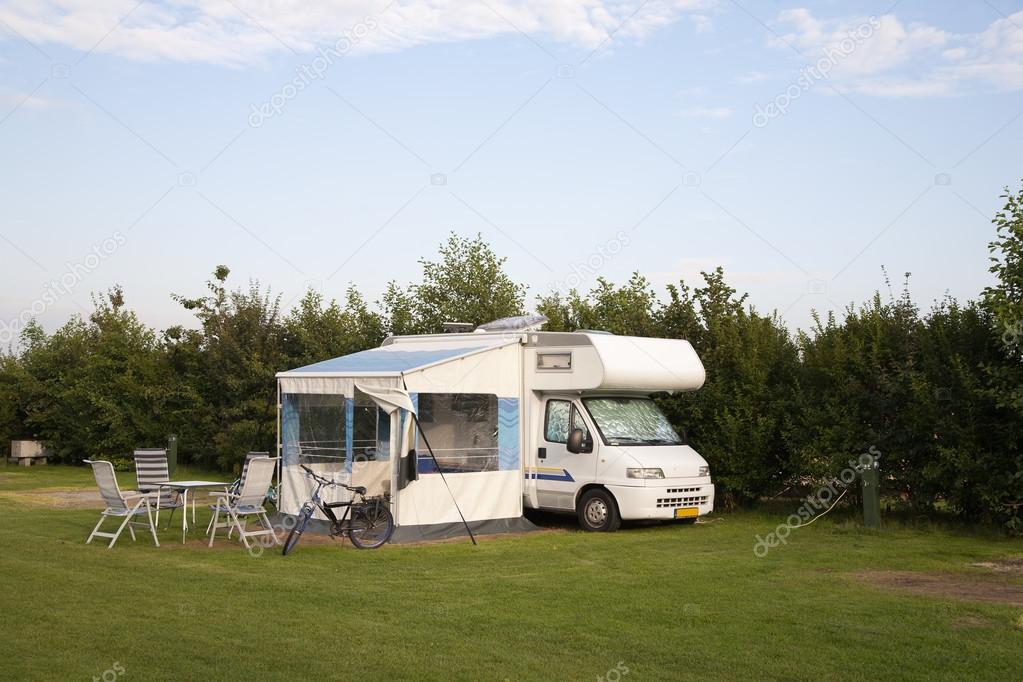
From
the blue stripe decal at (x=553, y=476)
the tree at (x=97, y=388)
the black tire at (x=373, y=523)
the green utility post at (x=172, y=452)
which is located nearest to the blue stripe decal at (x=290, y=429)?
the black tire at (x=373, y=523)

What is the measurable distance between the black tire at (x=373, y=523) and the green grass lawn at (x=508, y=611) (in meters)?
0.37

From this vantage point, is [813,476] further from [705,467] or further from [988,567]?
[988,567]

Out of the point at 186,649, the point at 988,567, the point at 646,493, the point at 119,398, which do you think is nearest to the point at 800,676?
the point at 186,649

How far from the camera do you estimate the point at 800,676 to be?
21.3ft

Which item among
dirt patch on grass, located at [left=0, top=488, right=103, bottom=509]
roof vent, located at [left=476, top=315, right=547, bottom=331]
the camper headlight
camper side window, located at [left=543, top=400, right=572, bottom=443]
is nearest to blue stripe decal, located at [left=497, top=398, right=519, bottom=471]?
camper side window, located at [left=543, top=400, right=572, bottom=443]

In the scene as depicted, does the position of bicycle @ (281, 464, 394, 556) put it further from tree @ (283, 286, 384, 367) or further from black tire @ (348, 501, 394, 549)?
tree @ (283, 286, 384, 367)

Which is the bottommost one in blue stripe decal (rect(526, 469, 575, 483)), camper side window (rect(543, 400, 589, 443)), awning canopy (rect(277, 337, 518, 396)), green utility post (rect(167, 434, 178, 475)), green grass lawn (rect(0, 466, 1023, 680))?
green grass lawn (rect(0, 466, 1023, 680))

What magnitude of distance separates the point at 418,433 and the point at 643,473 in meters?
2.99

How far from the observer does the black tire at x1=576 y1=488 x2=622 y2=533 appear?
1382cm

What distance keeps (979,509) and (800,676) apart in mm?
8040

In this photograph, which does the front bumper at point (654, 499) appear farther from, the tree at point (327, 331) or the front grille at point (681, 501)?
the tree at point (327, 331)

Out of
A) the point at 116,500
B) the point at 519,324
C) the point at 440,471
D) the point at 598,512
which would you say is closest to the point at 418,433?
the point at 440,471

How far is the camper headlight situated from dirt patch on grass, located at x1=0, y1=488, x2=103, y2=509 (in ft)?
29.1

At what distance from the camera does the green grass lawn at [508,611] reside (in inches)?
265
